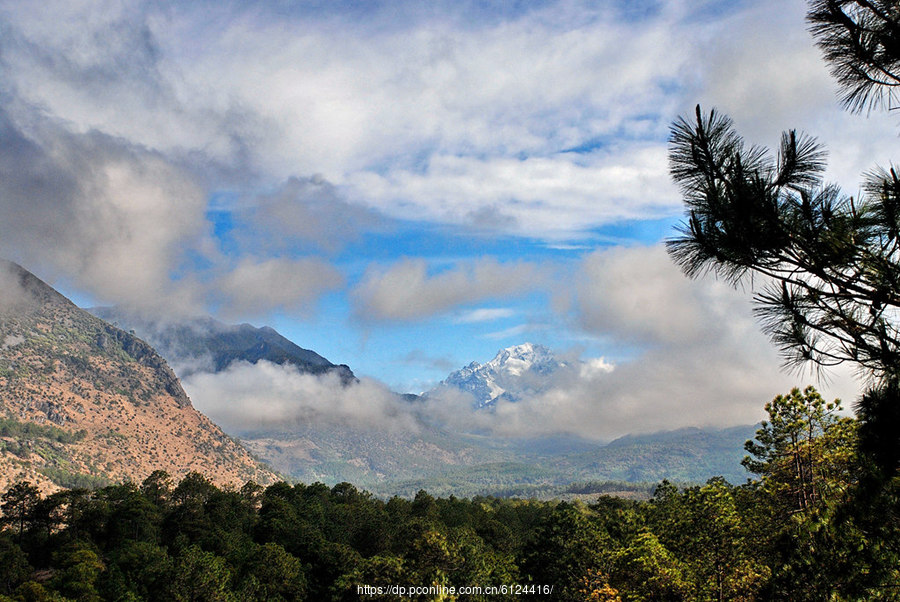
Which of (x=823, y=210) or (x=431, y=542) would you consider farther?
(x=431, y=542)

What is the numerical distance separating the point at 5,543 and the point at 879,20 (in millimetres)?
73792

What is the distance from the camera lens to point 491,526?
79.4 meters

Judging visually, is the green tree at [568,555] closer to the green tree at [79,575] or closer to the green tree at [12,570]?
the green tree at [79,575]

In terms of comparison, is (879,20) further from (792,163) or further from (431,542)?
(431,542)

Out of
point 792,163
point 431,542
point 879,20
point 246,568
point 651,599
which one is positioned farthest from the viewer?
point 246,568

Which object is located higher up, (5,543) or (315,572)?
(5,543)

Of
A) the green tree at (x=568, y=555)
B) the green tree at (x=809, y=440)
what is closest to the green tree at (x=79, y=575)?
the green tree at (x=568, y=555)

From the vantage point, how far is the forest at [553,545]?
14.7 m

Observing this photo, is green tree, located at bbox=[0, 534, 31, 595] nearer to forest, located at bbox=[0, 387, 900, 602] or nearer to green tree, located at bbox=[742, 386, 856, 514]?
forest, located at bbox=[0, 387, 900, 602]


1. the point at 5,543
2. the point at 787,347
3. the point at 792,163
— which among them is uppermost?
the point at 792,163

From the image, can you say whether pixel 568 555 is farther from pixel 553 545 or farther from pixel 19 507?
pixel 19 507

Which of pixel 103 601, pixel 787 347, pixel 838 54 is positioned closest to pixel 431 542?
pixel 103 601

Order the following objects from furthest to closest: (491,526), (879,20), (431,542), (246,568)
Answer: (491,526)
(246,568)
(431,542)
(879,20)

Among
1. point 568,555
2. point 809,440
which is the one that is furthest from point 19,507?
point 809,440
